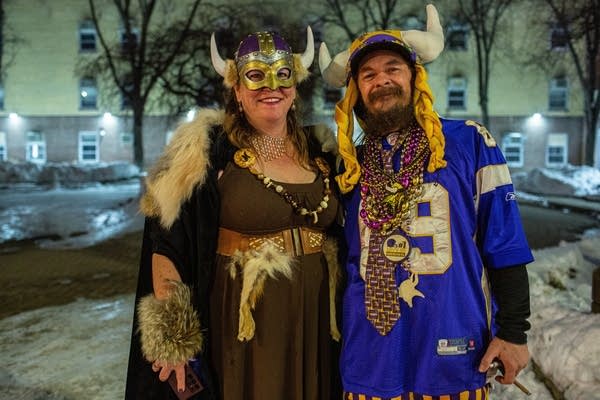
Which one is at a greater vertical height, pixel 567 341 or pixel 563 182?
pixel 563 182

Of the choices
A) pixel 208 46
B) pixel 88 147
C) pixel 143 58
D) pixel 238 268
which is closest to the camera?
pixel 238 268

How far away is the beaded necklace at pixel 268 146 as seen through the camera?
243 cm

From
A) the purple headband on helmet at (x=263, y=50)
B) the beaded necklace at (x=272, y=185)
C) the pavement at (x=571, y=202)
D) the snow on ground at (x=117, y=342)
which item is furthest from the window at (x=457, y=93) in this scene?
the beaded necklace at (x=272, y=185)

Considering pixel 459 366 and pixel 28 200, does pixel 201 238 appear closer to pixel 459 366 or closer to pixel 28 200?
pixel 459 366

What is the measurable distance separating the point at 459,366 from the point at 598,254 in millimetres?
6001

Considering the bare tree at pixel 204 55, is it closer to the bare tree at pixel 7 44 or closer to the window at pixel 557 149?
the bare tree at pixel 7 44

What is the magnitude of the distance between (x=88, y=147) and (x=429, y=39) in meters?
29.3

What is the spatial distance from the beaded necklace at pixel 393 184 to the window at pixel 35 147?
30.5 m

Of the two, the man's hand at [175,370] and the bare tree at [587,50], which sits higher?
the bare tree at [587,50]

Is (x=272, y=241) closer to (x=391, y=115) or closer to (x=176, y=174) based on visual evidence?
(x=176, y=174)

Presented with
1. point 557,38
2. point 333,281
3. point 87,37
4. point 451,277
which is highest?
point 87,37

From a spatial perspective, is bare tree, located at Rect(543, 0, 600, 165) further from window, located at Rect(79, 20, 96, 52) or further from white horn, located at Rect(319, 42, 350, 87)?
window, located at Rect(79, 20, 96, 52)

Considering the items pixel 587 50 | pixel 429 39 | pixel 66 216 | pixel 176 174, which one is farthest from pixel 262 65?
pixel 587 50

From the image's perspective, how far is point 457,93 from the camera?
2703 cm
